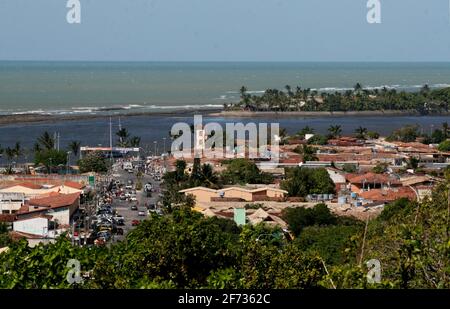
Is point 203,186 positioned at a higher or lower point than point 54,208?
lower

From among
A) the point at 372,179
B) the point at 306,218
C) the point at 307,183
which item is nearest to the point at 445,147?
the point at 372,179

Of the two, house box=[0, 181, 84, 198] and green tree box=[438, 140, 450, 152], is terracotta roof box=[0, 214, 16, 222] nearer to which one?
house box=[0, 181, 84, 198]

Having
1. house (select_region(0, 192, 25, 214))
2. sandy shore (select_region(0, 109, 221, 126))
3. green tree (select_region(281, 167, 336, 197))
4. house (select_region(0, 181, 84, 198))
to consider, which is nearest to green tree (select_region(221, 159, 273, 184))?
green tree (select_region(281, 167, 336, 197))

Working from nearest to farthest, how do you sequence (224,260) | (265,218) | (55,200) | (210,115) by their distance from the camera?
(224,260) → (265,218) → (55,200) → (210,115)

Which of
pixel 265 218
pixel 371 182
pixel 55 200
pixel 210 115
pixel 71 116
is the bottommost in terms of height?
pixel 210 115

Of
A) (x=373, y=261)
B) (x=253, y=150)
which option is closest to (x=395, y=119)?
(x=253, y=150)

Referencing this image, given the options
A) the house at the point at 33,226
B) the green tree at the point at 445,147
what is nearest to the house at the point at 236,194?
A: the house at the point at 33,226

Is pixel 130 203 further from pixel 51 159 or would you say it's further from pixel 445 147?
pixel 445 147

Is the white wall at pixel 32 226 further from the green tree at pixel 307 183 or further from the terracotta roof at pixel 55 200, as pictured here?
the green tree at pixel 307 183
